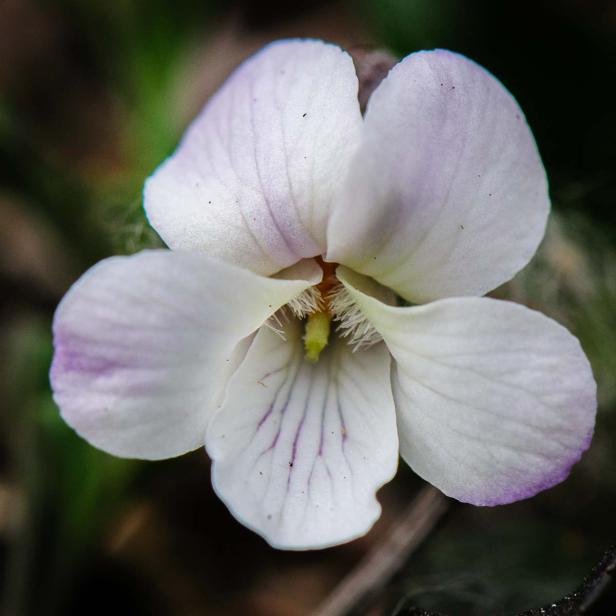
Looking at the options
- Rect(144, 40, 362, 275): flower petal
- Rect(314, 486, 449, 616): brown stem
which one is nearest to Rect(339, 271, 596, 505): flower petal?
Rect(144, 40, 362, 275): flower petal

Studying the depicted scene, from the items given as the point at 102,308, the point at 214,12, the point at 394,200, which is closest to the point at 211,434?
the point at 102,308

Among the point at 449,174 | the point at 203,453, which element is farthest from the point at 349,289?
the point at 203,453

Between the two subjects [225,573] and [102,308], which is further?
[225,573]

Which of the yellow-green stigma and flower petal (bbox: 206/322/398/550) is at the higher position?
the yellow-green stigma

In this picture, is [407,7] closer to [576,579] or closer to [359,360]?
[359,360]

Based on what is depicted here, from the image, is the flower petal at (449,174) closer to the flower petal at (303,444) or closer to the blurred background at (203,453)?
the flower petal at (303,444)

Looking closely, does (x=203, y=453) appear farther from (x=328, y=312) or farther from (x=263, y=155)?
(x=263, y=155)

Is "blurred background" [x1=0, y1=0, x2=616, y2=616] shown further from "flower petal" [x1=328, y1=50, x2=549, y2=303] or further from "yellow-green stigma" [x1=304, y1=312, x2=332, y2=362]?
"flower petal" [x1=328, y1=50, x2=549, y2=303]
